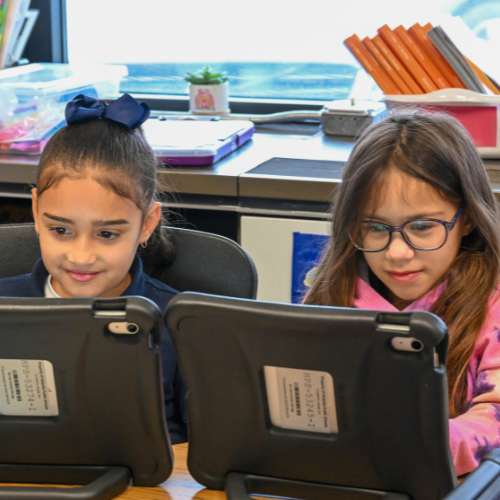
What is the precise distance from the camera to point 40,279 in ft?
4.07

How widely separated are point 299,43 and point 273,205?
0.98 meters

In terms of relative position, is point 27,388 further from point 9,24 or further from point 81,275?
point 9,24

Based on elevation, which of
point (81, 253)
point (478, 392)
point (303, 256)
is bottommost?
point (303, 256)

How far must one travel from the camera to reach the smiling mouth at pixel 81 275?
1170 mm

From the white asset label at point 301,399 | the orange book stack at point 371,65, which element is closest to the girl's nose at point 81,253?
the white asset label at point 301,399

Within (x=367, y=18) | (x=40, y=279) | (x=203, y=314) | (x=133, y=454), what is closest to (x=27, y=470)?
(x=133, y=454)

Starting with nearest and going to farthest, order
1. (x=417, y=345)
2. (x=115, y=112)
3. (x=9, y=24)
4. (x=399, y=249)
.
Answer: (x=417, y=345)
(x=399, y=249)
(x=115, y=112)
(x=9, y=24)

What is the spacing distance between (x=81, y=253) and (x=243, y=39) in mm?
1688

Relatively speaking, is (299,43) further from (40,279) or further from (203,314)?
(203,314)

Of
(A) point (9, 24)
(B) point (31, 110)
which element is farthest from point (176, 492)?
(A) point (9, 24)

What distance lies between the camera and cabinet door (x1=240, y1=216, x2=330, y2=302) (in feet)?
5.80

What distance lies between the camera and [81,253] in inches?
44.3

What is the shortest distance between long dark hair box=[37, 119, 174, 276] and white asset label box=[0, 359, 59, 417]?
0.55m

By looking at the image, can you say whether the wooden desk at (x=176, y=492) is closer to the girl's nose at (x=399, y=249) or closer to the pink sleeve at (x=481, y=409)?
the pink sleeve at (x=481, y=409)
